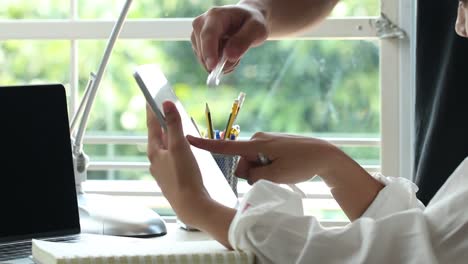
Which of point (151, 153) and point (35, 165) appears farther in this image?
point (35, 165)

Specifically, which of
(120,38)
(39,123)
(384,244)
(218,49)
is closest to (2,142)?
(39,123)

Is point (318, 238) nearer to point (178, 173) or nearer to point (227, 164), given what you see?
point (178, 173)

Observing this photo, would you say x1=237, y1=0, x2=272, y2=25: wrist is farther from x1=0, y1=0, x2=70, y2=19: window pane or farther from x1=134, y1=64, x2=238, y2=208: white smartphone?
x1=0, y1=0, x2=70, y2=19: window pane

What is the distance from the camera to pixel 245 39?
127cm

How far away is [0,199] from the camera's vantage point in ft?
3.87

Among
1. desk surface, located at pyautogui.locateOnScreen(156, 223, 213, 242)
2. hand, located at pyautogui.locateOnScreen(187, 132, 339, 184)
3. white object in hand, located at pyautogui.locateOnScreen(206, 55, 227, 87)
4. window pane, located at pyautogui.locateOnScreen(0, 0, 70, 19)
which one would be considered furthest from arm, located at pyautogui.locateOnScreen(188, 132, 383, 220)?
window pane, located at pyautogui.locateOnScreen(0, 0, 70, 19)

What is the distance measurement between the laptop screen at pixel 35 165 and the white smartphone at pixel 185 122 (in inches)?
6.1

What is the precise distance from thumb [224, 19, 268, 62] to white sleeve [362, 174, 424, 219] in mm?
280

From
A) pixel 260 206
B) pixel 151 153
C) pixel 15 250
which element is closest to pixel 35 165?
pixel 15 250

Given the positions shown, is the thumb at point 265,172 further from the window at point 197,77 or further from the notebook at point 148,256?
the window at point 197,77

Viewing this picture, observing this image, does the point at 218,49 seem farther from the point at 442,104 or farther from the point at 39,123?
the point at 442,104

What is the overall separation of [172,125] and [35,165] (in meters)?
0.28

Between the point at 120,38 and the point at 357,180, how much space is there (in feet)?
2.80

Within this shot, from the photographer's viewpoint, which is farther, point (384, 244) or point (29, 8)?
point (29, 8)
